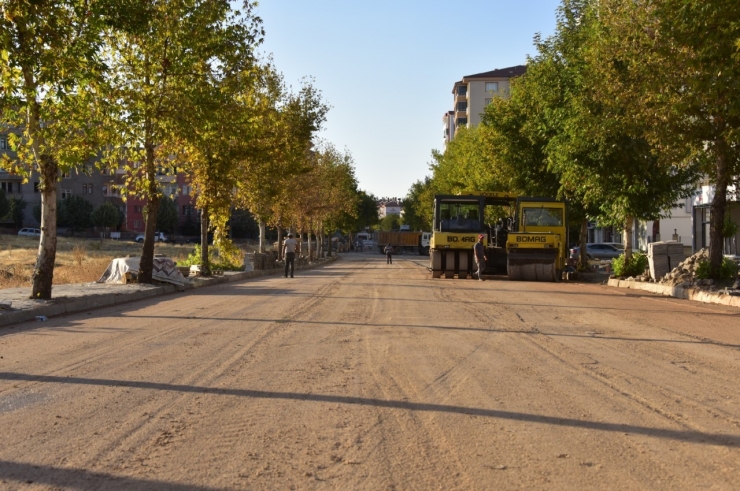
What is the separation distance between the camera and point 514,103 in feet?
116

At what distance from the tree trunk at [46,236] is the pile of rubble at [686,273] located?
643 inches

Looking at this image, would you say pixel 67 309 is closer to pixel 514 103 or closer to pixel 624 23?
pixel 624 23

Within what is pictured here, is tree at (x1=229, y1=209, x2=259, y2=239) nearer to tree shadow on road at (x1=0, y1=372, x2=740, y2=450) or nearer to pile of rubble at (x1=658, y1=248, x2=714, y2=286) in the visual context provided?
pile of rubble at (x1=658, y1=248, x2=714, y2=286)

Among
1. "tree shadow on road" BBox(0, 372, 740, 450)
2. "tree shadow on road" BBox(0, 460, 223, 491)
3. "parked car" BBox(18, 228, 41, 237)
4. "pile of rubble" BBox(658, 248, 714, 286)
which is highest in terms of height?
"parked car" BBox(18, 228, 41, 237)

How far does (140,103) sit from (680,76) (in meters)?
12.4

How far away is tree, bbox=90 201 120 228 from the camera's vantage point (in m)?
95.5

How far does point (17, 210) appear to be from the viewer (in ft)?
310

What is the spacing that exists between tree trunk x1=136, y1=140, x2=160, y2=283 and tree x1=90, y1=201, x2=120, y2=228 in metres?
77.0

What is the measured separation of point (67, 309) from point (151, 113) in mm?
5689

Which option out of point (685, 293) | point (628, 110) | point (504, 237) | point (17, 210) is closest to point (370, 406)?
point (628, 110)

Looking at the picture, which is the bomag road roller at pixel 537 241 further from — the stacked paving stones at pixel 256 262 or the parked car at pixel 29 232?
the parked car at pixel 29 232

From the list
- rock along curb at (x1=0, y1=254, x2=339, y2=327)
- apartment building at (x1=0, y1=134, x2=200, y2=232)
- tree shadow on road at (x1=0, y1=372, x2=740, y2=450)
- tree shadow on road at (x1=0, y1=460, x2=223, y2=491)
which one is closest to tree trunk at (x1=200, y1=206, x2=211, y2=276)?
rock along curb at (x1=0, y1=254, x2=339, y2=327)

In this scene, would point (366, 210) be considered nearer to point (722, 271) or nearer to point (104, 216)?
point (104, 216)

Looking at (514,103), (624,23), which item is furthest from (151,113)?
(514,103)
